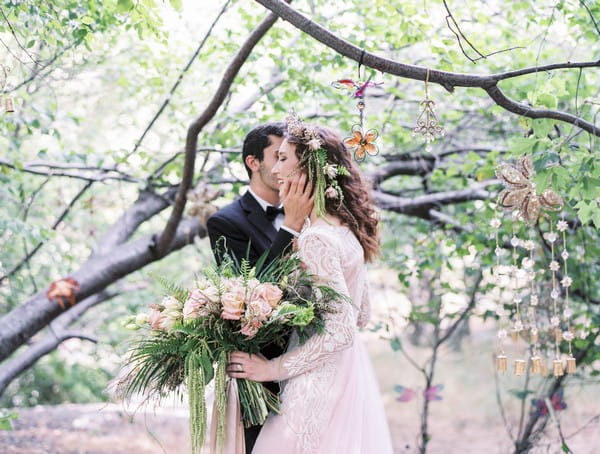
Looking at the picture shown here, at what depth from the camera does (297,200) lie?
8.07 ft

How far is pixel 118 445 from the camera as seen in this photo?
6.48 meters

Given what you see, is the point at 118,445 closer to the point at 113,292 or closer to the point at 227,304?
the point at 113,292

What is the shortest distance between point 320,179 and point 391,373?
8.91 meters

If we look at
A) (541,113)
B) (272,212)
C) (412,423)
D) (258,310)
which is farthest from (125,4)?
(412,423)

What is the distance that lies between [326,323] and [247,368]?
0.28 m

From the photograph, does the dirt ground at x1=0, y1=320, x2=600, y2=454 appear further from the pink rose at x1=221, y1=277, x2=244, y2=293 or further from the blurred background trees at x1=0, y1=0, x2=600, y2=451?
the pink rose at x1=221, y1=277, x2=244, y2=293

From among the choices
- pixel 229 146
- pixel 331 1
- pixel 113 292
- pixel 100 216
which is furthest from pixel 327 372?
pixel 100 216

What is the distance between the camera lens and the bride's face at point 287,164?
2477 mm

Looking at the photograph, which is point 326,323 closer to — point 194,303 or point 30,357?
point 194,303

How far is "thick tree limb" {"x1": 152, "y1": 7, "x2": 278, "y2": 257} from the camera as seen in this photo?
3.10 m

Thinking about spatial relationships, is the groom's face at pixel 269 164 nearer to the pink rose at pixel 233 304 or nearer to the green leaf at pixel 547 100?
the pink rose at pixel 233 304

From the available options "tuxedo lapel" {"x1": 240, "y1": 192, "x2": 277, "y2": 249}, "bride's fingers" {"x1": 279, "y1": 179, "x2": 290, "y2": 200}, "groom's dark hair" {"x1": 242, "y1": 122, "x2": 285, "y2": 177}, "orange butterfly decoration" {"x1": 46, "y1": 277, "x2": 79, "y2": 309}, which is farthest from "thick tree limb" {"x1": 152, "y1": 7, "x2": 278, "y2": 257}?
"bride's fingers" {"x1": 279, "y1": 179, "x2": 290, "y2": 200}

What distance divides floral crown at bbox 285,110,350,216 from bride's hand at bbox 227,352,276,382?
0.52 metres

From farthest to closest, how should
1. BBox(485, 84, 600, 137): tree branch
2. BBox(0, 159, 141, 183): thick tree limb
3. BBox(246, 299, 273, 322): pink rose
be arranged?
BBox(0, 159, 141, 183): thick tree limb < BBox(485, 84, 600, 137): tree branch < BBox(246, 299, 273, 322): pink rose
